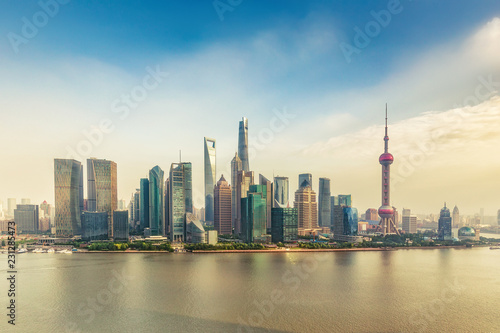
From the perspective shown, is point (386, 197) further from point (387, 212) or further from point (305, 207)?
point (305, 207)

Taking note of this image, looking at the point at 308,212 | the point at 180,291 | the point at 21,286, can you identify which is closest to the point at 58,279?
the point at 21,286

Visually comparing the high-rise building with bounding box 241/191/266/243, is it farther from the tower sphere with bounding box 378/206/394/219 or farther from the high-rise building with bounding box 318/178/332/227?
the high-rise building with bounding box 318/178/332/227

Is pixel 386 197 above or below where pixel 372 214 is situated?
above

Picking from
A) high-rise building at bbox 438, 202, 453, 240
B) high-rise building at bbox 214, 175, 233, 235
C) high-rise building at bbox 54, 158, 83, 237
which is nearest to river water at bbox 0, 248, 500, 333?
high-rise building at bbox 54, 158, 83, 237

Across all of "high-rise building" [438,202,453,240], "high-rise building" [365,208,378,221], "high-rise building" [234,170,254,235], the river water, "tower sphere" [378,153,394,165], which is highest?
"tower sphere" [378,153,394,165]

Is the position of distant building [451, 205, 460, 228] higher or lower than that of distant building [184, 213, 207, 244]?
lower

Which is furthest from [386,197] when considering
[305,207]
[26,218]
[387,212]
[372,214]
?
[26,218]

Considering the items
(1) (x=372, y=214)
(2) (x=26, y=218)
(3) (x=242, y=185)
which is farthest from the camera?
(1) (x=372, y=214)
